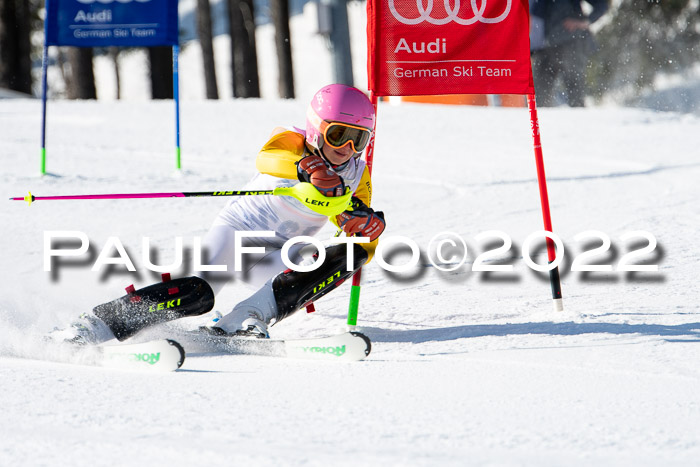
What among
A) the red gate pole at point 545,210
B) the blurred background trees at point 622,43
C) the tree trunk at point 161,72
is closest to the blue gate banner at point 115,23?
the red gate pole at point 545,210

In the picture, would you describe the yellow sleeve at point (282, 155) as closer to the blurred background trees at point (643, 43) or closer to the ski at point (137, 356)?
the ski at point (137, 356)

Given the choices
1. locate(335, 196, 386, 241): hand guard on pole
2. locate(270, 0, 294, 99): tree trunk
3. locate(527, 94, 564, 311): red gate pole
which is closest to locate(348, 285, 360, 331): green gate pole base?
locate(335, 196, 386, 241): hand guard on pole

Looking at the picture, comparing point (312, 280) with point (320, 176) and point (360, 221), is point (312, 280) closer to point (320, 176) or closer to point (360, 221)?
point (360, 221)

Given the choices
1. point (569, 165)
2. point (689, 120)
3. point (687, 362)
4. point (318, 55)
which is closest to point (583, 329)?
point (687, 362)

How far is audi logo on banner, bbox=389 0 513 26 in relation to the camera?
4223mm

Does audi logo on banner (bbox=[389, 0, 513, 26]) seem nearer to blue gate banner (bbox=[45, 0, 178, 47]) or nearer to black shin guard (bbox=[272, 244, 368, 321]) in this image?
black shin guard (bbox=[272, 244, 368, 321])

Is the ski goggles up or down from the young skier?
up

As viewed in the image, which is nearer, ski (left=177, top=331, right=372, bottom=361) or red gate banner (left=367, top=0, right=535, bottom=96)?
ski (left=177, top=331, right=372, bottom=361)

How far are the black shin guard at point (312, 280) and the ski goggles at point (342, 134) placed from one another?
45cm

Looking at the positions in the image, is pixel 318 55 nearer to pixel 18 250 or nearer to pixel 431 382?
pixel 18 250

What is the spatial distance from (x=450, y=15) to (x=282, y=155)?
109 cm

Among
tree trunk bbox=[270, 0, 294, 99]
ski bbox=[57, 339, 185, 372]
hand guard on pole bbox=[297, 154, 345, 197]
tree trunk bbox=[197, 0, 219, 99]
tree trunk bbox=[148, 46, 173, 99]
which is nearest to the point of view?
ski bbox=[57, 339, 185, 372]

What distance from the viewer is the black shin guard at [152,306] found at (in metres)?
3.73

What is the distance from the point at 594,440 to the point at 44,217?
5524mm
